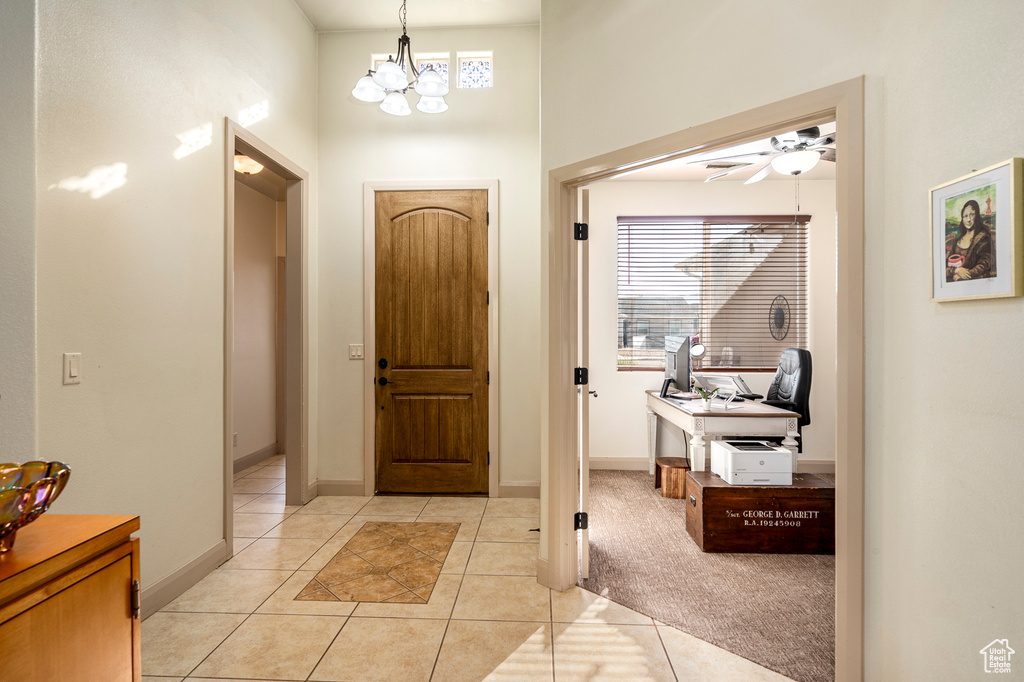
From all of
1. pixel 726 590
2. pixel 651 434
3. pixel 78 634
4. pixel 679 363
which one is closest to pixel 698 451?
pixel 679 363

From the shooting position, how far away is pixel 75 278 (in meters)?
1.88

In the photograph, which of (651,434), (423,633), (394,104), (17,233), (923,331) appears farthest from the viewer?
(651,434)

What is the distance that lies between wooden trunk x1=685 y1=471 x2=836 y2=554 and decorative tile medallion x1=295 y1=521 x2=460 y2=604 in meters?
1.58

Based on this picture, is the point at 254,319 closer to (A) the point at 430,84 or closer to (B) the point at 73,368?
(A) the point at 430,84

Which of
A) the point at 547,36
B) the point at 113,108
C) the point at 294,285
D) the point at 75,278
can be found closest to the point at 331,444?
the point at 294,285

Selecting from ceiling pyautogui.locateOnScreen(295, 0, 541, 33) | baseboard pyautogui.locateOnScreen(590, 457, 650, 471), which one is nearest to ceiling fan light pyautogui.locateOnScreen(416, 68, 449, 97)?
ceiling pyautogui.locateOnScreen(295, 0, 541, 33)

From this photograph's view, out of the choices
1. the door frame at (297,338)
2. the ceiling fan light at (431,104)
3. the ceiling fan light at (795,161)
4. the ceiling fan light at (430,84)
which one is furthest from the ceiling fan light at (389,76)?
the ceiling fan light at (795,161)

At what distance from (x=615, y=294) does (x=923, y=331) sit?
3476mm

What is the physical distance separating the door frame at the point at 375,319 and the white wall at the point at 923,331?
88.5 inches

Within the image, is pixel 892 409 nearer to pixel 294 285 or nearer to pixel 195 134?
pixel 195 134

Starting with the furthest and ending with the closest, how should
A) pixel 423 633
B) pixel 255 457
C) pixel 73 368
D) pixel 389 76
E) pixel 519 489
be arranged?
pixel 255 457, pixel 519 489, pixel 389 76, pixel 423 633, pixel 73 368

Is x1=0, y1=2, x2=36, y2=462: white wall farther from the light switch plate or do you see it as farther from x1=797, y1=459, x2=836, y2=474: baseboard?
x1=797, y1=459, x2=836, y2=474: baseboard

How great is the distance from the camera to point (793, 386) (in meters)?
4.24

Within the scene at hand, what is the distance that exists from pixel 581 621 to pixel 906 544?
50.9 inches
